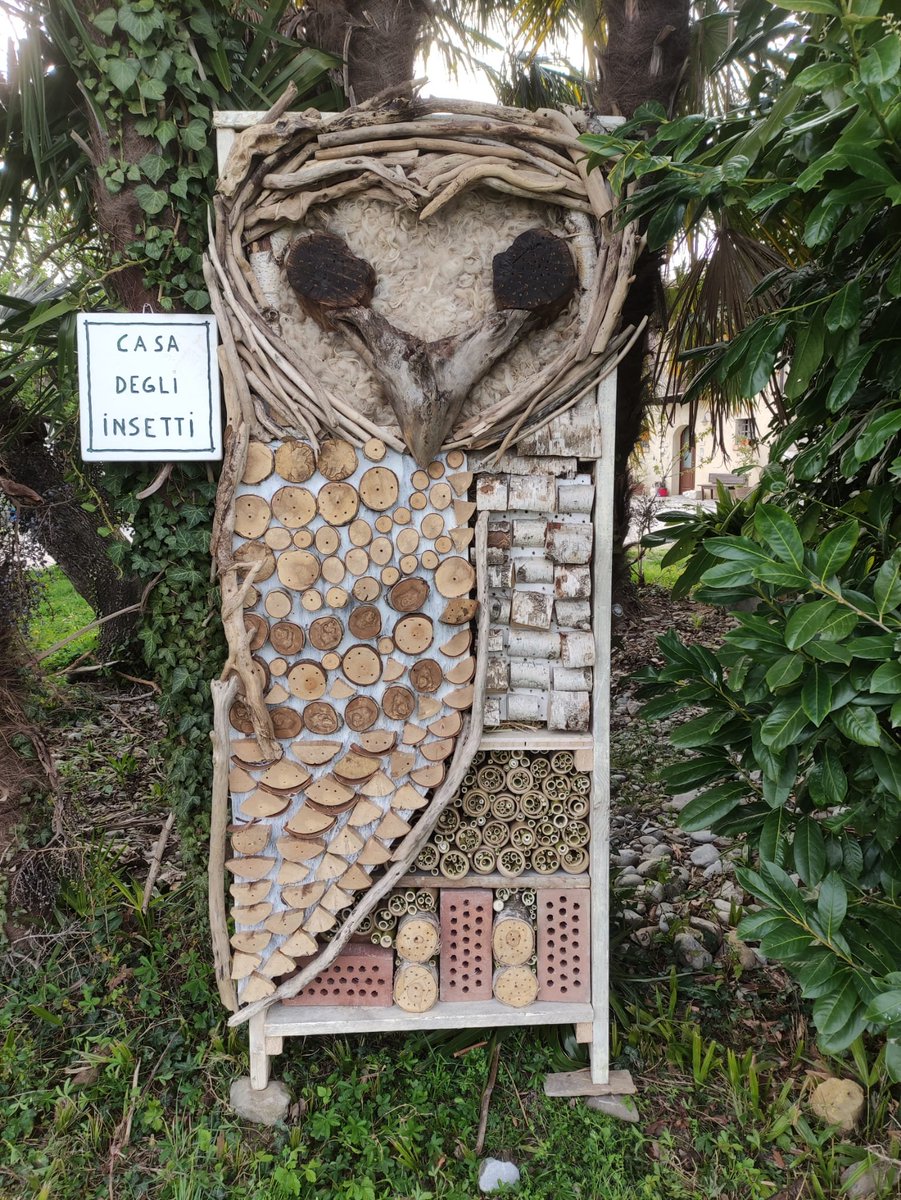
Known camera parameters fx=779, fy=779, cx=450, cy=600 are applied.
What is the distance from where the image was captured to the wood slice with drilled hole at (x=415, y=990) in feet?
7.26

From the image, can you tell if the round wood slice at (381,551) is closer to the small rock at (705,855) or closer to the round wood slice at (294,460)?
the round wood slice at (294,460)

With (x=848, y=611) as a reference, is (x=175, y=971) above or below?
below

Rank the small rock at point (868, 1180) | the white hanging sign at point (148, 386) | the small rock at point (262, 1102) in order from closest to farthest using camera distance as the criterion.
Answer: the small rock at point (868, 1180), the white hanging sign at point (148, 386), the small rock at point (262, 1102)

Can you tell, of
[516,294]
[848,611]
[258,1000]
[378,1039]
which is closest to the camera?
[848,611]

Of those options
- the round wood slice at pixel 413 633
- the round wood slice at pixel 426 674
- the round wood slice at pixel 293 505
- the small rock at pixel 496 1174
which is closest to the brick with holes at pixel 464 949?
the small rock at pixel 496 1174

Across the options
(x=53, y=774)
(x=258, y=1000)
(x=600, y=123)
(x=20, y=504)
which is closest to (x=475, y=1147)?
(x=258, y=1000)

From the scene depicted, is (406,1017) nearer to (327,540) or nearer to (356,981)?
(356,981)

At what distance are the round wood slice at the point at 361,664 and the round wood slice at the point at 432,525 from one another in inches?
14.0

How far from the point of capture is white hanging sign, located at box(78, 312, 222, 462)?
208 centimetres

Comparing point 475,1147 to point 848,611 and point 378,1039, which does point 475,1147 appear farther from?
point 848,611

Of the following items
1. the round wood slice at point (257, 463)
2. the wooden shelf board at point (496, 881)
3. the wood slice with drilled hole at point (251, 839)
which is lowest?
the wooden shelf board at point (496, 881)

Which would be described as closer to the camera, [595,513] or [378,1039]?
[595,513]

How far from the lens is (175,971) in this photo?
2.57m

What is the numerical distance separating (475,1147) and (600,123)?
2.81 meters
